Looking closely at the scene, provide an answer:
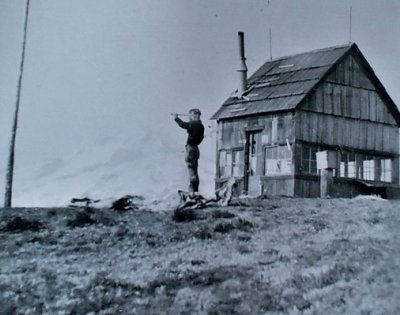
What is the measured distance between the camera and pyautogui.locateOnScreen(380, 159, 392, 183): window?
1152 inches

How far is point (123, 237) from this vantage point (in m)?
14.5

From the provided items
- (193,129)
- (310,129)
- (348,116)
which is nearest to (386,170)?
(348,116)

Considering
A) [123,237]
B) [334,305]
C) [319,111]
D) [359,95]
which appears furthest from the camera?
[359,95]

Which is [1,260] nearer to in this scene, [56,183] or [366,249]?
[366,249]

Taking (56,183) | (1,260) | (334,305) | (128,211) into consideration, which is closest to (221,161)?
(128,211)

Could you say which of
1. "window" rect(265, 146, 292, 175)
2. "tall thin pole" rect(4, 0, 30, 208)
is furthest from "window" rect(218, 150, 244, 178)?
"tall thin pole" rect(4, 0, 30, 208)

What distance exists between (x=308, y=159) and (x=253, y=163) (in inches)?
105

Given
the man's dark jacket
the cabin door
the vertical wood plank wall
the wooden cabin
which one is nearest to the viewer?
the man's dark jacket

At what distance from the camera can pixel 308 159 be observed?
87.5 ft

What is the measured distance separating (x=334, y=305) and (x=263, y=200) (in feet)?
41.3

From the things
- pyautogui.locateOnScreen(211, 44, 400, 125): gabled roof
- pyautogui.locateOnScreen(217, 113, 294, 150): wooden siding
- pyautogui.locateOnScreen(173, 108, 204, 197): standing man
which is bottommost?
pyautogui.locateOnScreen(173, 108, 204, 197): standing man

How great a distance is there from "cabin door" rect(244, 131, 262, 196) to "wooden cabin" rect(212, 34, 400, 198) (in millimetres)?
46

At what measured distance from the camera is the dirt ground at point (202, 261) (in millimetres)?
9289

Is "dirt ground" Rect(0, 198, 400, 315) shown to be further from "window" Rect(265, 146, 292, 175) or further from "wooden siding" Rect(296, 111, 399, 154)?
"wooden siding" Rect(296, 111, 399, 154)
